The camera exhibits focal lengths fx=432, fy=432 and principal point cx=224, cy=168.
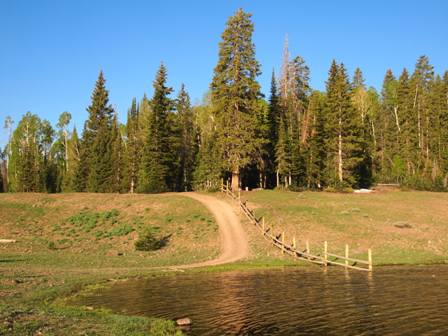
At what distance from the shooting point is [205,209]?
43.2 metres

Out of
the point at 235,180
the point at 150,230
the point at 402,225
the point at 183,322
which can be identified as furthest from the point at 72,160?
the point at 183,322

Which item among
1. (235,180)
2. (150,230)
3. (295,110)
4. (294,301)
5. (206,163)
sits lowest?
(294,301)

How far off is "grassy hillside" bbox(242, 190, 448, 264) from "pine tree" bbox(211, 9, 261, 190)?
5.23 meters

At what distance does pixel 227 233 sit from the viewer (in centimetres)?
3731

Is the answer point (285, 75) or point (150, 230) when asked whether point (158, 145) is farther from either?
point (285, 75)

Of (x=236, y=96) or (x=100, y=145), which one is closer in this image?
(x=236, y=96)

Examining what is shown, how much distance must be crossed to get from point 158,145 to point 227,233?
2649 cm

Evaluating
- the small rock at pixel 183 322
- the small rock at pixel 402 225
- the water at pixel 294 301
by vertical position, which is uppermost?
the small rock at pixel 402 225

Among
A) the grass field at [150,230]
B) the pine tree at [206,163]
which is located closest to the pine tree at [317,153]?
the grass field at [150,230]

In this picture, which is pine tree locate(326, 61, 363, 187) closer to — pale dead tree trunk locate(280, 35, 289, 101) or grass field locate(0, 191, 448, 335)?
grass field locate(0, 191, 448, 335)

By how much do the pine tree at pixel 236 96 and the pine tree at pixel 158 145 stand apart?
10.5m

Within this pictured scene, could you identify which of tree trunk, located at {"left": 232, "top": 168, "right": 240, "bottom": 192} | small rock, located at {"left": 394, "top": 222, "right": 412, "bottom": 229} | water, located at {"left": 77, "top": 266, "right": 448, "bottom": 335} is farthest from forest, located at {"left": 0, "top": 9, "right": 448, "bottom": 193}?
water, located at {"left": 77, "top": 266, "right": 448, "bottom": 335}

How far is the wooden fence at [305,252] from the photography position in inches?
1083

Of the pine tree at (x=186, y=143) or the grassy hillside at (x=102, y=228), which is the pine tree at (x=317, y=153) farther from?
the grassy hillside at (x=102, y=228)
